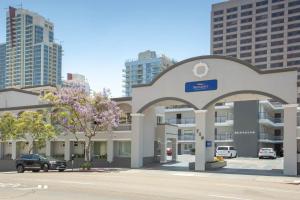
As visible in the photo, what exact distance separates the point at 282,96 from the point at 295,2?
363ft

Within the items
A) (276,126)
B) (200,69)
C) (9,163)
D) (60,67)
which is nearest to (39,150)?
(9,163)

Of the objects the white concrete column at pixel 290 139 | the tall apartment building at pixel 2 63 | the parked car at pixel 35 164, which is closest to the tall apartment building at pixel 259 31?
the tall apartment building at pixel 2 63

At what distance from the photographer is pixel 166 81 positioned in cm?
3672

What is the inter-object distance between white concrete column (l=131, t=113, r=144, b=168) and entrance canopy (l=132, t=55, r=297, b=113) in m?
0.78

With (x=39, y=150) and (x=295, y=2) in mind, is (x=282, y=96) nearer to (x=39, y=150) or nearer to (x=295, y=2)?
(x=39, y=150)

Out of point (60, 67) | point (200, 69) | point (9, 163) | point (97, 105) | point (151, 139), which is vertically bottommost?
point (9, 163)

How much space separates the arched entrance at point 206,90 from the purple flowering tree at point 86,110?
96.9 inches

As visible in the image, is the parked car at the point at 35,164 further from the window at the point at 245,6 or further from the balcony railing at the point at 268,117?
the window at the point at 245,6

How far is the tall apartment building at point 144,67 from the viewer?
539 feet

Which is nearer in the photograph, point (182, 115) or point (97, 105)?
point (97, 105)

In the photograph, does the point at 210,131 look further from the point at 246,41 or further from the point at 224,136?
the point at 246,41

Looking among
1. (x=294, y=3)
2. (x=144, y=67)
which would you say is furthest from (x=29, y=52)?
(x=294, y=3)

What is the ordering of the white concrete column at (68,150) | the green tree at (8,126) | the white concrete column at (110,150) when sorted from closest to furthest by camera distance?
1. the white concrete column at (110,150)
2. the green tree at (8,126)
3. the white concrete column at (68,150)

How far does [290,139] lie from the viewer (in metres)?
30.2
